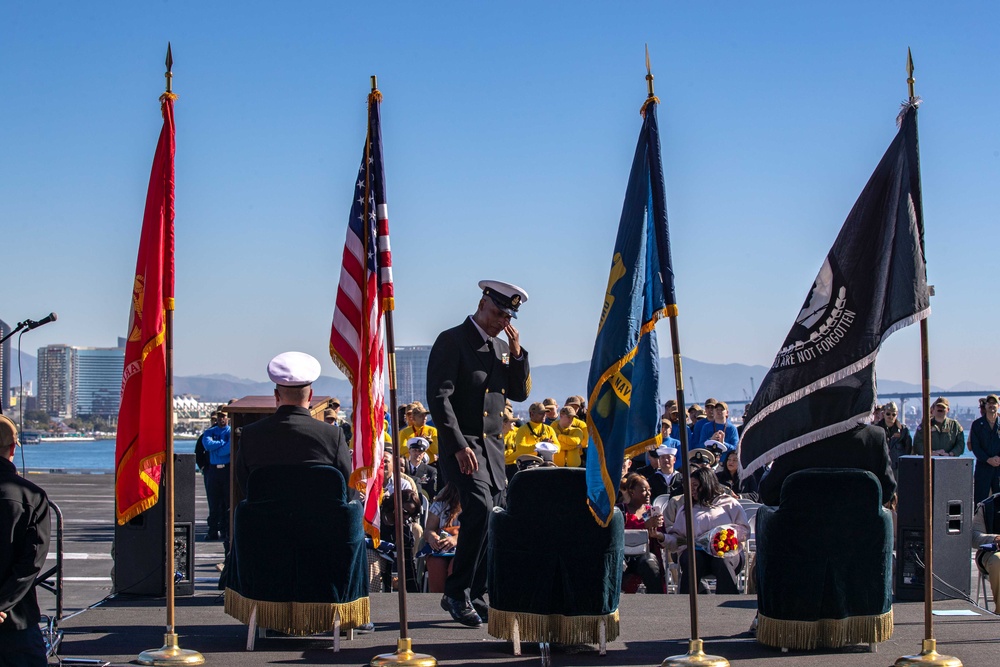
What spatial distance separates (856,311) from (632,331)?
1353mm

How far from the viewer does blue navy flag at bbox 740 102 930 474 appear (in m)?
6.93

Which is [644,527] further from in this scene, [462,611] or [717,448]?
[717,448]

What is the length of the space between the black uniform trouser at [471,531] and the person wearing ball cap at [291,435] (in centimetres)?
76

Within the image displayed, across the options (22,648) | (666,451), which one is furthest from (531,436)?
(22,648)

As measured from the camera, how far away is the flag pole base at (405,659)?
6.41 meters

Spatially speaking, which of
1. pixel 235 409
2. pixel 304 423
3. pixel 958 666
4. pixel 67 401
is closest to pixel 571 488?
pixel 304 423

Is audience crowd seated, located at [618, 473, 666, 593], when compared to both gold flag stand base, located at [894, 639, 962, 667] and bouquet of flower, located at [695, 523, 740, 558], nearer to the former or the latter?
bouquet of flower, located at [695, 523, 740, 558]

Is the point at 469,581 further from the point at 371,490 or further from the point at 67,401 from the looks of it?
the point at 67,401

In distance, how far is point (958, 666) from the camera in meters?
6.42

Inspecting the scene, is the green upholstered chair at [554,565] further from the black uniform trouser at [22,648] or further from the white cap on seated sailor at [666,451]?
the white cap on seated sailor at [666,451]

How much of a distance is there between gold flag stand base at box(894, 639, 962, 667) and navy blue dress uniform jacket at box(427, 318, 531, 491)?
2621 millimetres

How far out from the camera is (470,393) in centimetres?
770

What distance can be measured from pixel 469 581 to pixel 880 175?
3.50 metres

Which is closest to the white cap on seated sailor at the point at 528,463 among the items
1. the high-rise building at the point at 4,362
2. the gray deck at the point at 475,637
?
the gray deck at the point at 475,637
